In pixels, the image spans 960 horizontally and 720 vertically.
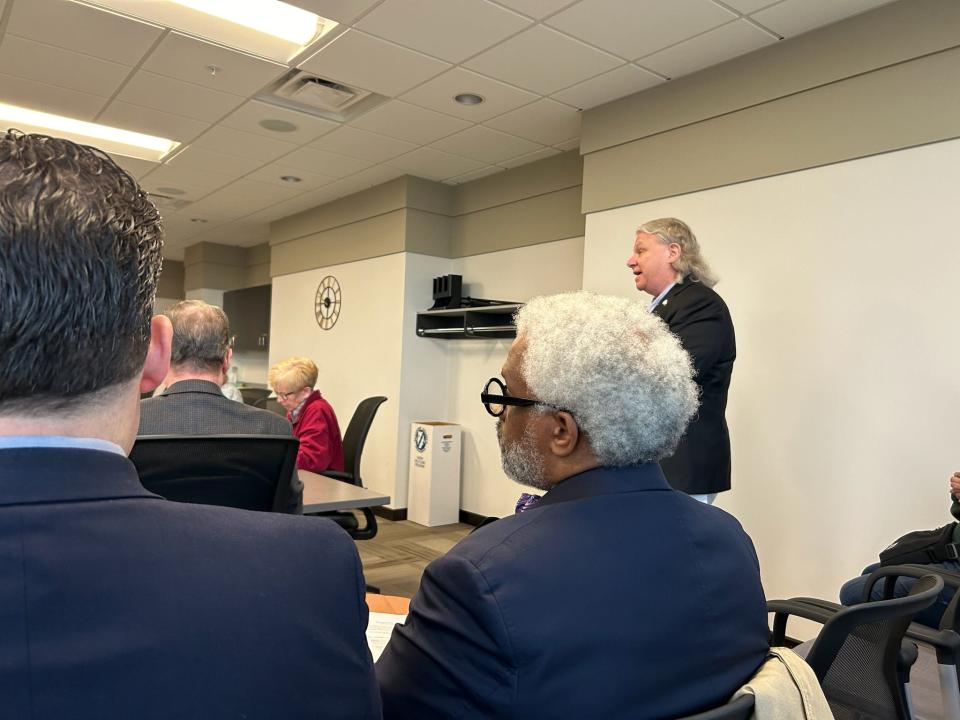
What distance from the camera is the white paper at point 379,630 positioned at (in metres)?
1.11

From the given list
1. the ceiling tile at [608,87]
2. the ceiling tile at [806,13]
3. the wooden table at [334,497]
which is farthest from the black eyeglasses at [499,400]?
the ceiling tile at [608,87]

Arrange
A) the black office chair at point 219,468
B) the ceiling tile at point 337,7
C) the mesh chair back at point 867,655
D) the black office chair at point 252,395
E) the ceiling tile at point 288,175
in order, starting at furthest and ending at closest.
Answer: the black office chair at point 252,395
the ceiling tile at point 288,175
the ceiling tile at point 337,7
the black office chair at point 219,468
the mesh chair back at point 867,655

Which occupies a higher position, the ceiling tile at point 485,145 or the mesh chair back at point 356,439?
the ceiling tile at point 485,145

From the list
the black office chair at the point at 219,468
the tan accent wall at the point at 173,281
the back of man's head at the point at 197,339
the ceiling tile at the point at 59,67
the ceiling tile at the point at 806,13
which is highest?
Answer: the ceiling tile at the point at 59,67

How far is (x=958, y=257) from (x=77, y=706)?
9.91 feet

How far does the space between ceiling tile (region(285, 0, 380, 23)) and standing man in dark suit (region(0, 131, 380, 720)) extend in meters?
2.64

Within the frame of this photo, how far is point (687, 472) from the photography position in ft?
8.27

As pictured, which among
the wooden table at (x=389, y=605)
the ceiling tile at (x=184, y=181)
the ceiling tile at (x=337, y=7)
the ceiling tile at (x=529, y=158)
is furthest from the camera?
the ceiling tile at (x=184, y=181)

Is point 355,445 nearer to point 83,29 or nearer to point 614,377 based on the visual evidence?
point 83,29

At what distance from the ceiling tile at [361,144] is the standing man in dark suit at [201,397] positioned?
272cm

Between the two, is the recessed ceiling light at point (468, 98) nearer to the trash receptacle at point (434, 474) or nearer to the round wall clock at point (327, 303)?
the trash receptacle at point (434, 474)

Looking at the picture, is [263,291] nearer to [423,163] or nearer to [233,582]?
[423,163]

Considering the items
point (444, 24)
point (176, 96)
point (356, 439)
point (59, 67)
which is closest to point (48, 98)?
point (59, 67)

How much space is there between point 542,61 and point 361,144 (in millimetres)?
1771
